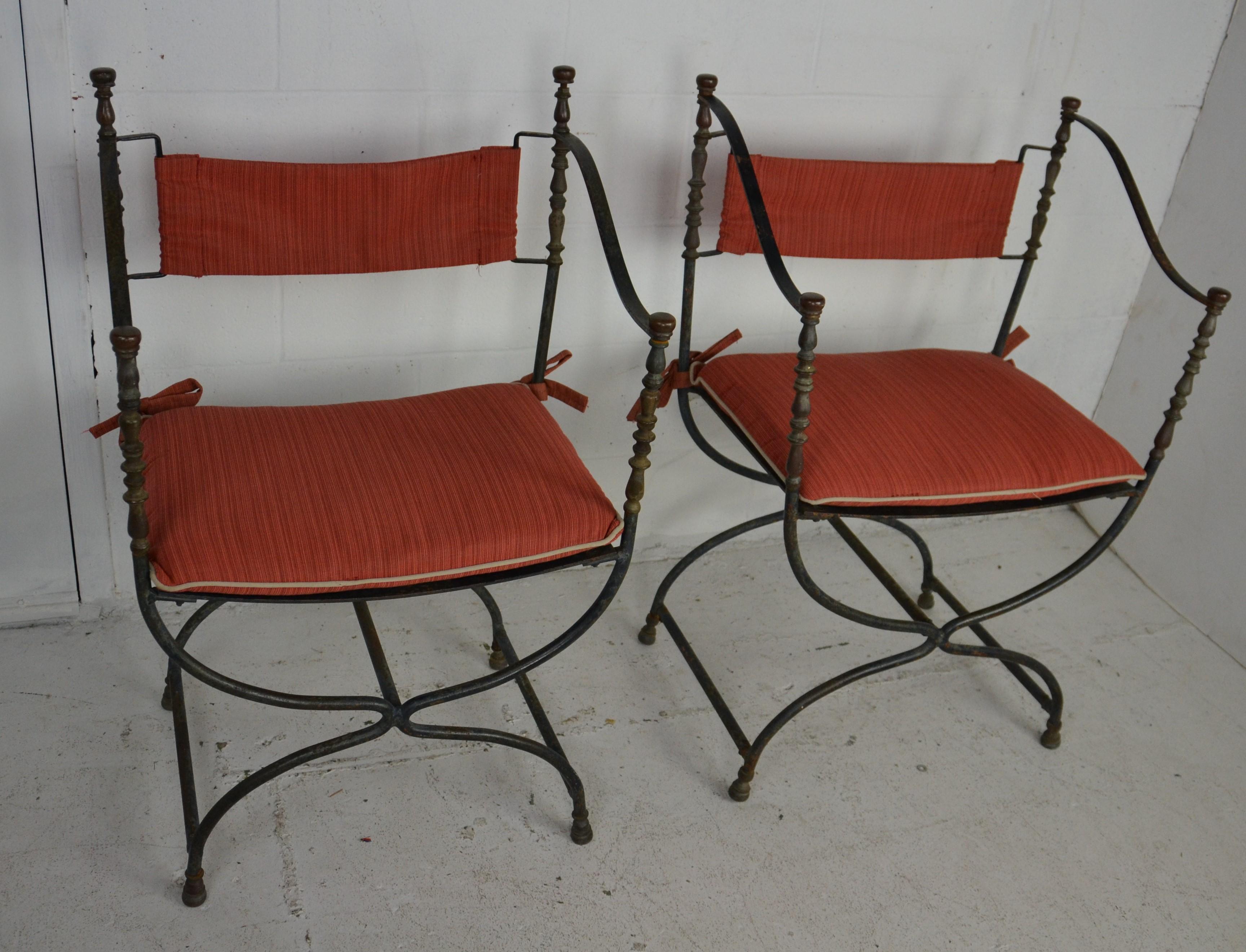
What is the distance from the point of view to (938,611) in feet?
7.02

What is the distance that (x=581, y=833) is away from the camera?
1555mm

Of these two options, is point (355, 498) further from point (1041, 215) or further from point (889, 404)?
point (1041, 215)

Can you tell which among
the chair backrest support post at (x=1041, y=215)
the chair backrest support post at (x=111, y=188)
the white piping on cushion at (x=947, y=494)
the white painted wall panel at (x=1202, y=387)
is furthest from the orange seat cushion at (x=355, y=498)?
the white painted wall panel at (x=1202, y=387)

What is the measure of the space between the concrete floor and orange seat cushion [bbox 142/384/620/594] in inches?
18.8

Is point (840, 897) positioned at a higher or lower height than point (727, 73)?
lower

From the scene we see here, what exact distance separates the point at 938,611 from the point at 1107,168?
0.88 m

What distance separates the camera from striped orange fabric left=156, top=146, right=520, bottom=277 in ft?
4.77

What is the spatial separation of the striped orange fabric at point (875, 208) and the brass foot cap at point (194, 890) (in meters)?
1.14

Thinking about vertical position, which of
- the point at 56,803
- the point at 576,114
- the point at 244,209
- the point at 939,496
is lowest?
Result: the point at 56,803

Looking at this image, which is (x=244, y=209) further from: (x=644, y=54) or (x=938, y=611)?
(x=938, y=611)

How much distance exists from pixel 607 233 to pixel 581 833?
32.1 inches

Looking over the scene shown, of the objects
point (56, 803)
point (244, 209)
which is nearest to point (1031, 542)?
point (244, 209)

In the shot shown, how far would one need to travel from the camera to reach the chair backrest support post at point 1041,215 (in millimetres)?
1829

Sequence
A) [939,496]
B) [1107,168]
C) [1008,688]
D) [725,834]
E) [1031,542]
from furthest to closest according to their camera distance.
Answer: [1031,542] → [1107,168] → [1008,688] → [725,834] → [939,496]
